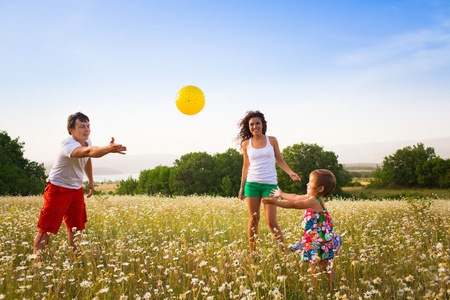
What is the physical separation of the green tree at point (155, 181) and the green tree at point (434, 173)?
121 ft

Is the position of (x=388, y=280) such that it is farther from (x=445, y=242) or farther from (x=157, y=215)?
(x=157, y=215)

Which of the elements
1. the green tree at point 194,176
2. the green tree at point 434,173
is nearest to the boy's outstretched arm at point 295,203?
the green tree at point 194,176

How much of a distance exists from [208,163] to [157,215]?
27.0 m

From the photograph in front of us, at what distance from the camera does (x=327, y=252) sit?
11.3 feet

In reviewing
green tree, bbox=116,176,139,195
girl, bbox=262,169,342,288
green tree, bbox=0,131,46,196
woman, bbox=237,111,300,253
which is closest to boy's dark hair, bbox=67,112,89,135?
woman, bbox=237,111,300,253

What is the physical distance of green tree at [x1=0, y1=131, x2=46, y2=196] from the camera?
80.2ft

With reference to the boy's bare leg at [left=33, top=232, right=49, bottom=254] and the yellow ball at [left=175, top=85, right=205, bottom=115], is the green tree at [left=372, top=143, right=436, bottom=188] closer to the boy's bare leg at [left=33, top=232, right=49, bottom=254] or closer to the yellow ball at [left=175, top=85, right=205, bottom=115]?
the yellow ball at [left=175, top=85, right=205, bottom=115]

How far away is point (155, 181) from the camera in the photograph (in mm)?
36531

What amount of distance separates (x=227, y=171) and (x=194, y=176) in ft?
12.6

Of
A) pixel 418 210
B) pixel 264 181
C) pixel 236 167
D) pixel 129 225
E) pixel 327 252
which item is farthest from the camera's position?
pixel 236 167

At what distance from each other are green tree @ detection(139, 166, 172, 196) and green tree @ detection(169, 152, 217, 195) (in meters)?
1.68

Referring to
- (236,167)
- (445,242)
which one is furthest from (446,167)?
(445,242)

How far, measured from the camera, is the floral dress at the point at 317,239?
3449 mm

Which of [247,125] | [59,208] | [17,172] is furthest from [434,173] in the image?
[17,172]
